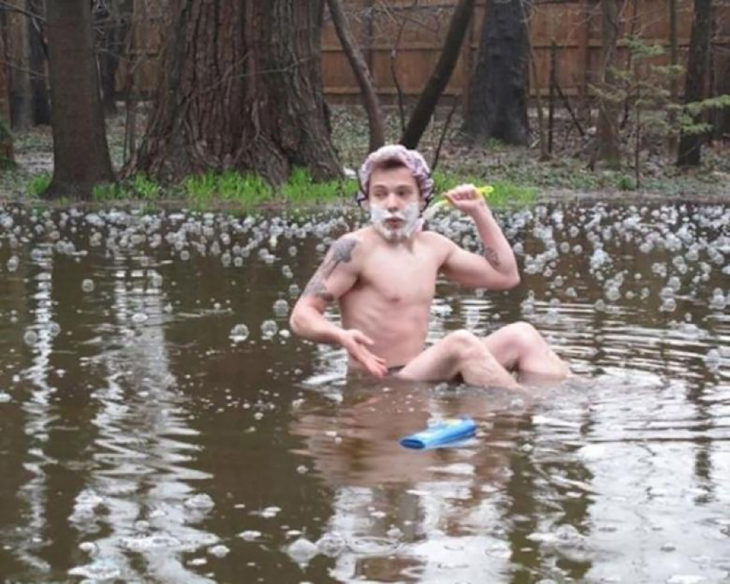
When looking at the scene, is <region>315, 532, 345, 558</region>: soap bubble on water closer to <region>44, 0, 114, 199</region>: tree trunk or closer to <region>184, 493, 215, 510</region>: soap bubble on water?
<region>184, 493, 215, 510</region>: soap bubble on water

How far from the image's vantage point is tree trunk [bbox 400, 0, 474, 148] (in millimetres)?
17047

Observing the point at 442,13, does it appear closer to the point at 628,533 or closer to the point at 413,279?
the point at 413,279

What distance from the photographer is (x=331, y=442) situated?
213 inches

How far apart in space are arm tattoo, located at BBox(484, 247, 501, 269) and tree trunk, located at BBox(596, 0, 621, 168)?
45.0 ft

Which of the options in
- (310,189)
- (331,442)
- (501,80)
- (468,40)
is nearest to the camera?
(331,442)

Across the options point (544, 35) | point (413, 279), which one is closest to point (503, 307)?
point (413, 279)

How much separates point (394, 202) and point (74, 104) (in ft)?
30.9

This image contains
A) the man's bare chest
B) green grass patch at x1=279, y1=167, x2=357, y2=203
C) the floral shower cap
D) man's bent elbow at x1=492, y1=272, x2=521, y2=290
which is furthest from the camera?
green grass patch at x1=279, y1=167, x2=357, y2=203

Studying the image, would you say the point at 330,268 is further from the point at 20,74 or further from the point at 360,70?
the point at 20,74

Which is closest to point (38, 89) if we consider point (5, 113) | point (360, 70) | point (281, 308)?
point (5, 113)

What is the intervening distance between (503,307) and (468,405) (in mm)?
2870

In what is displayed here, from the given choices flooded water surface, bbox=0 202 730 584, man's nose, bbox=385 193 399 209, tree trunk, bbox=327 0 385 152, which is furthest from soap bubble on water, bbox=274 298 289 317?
tree trunk, bbox=327 0 385 152

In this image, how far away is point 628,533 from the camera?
414cm

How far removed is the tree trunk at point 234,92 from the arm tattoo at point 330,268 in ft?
31.3
